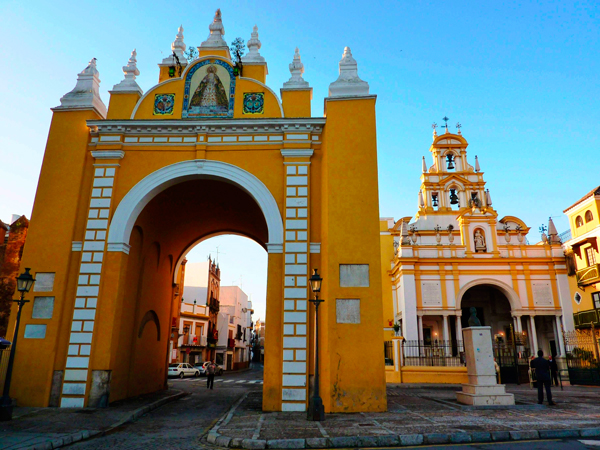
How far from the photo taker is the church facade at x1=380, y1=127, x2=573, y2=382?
26875mm

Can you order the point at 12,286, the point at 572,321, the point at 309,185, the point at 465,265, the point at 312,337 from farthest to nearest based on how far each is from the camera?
the point at 465,265, the point at 572,321, the point at 12,286, the point at 309,185, the point at 312,337

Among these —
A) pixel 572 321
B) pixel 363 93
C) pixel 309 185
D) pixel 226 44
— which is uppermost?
pixel 226 44

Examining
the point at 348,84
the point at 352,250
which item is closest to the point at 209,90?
the point at 348,84

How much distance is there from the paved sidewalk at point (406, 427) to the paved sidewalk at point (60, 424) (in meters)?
2.21

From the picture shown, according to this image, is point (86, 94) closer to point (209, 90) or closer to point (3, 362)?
point (209, 90)

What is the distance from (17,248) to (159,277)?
1211 cm

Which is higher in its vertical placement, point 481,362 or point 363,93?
point 363,93

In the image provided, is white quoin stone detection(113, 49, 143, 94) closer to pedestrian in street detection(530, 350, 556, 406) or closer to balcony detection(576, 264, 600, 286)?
pedestrian in street detection(530, 350, 556, 406)

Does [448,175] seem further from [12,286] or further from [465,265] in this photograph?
[12,286]

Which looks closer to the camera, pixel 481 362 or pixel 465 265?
pixel 481 362

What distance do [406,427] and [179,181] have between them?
8397mm

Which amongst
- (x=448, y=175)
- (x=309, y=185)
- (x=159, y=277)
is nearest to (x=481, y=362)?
(x=309, y=185)

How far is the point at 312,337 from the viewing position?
34.0ft

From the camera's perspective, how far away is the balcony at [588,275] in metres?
23.0
